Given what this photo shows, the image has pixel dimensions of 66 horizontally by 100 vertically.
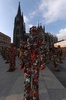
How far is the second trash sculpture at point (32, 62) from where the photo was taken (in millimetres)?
3912

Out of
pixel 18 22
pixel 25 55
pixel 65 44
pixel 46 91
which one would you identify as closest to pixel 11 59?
pixel 46 91

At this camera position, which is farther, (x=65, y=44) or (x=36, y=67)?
(x=65, y=44)

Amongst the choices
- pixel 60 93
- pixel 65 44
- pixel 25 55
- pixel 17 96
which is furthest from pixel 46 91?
pixel 65 44

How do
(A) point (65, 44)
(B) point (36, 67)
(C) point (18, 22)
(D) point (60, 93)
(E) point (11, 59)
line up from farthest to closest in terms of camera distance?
1. (C) point (18, 22)
2. (A) point (65, 44)
3. (E) point (11, 59)
4. (D) point (60, 93)
5. (B) point (36, 67)

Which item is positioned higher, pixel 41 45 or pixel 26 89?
pixel 41 45

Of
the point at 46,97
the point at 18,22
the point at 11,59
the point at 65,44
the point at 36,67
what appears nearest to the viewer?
the point at 36,67

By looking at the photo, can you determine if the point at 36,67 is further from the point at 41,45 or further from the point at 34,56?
the point at 41,45

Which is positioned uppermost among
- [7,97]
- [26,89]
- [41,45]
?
[41,45]

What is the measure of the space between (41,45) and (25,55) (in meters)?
0.57

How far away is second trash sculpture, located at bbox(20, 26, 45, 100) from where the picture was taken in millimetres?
3912

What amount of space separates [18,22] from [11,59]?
50.4 meters

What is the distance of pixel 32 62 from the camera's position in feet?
13.1

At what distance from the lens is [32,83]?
155 inches

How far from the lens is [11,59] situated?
35.3 feet
